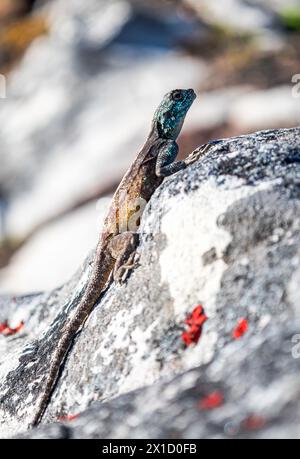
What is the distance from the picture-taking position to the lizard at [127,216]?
32.2 feet

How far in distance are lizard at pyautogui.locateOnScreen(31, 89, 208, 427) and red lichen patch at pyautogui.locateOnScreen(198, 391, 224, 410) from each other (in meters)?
2.51

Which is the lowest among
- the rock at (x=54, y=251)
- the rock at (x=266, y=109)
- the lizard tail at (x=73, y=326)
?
the lizard tail at (x=73, y=326)

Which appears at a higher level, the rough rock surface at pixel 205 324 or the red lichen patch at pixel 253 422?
the rough rock surface at pixel 205 324

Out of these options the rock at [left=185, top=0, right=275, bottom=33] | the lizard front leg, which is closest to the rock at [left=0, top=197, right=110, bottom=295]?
the lizard front leg

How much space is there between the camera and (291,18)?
43.3 meters

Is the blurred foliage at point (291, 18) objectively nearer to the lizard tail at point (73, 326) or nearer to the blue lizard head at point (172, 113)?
the blue lizard head at point (172, 113)

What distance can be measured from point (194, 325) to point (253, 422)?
1736mm

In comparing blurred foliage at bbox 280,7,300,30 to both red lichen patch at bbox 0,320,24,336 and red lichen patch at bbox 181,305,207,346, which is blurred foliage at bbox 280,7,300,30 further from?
red lichen patch at bbox 181,305,207,346

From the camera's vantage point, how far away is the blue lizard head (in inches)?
467

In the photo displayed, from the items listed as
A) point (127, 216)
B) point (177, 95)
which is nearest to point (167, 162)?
point (127, 216)

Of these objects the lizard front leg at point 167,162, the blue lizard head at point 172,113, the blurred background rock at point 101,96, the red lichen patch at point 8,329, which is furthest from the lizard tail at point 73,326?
the blurred background rock at point 101,96

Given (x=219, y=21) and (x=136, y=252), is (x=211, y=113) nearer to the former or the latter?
(x=219, y=21)

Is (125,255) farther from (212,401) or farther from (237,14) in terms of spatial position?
(237,14)

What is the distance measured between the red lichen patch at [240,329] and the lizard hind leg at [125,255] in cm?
182
